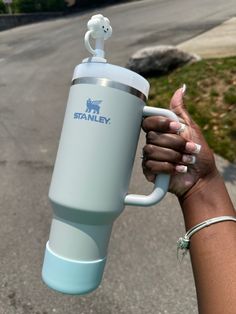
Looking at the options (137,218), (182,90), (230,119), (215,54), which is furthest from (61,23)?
(182,90)

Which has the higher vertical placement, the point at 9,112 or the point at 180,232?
the point at 180,232

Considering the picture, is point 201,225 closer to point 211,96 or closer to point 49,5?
point 211,96

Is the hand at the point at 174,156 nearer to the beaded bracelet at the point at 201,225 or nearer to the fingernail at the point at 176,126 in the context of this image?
the fingernail at the point at 176,126

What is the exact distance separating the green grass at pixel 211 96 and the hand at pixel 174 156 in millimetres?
3644

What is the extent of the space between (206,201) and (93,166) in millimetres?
437

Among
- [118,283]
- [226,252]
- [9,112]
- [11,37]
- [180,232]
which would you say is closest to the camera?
[226,252]

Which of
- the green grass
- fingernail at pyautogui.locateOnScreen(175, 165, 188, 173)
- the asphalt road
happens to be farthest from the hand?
the green grass

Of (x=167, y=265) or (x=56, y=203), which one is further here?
(x=167, y=265)

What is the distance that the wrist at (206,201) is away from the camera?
1.49m

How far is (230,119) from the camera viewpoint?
18.2 ft

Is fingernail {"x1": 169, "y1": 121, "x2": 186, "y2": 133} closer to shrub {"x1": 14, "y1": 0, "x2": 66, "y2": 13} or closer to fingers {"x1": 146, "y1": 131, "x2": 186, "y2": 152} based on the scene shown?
fingers {"x1": 146, "y1": 131, "x2": 186, "y2": 152}

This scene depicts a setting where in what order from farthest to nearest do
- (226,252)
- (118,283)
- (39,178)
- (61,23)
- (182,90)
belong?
(61,23) < (39,178) < (118,283) < (182,90) < (226,252)

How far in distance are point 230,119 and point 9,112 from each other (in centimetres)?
384

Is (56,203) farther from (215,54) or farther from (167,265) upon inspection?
(215,54)
